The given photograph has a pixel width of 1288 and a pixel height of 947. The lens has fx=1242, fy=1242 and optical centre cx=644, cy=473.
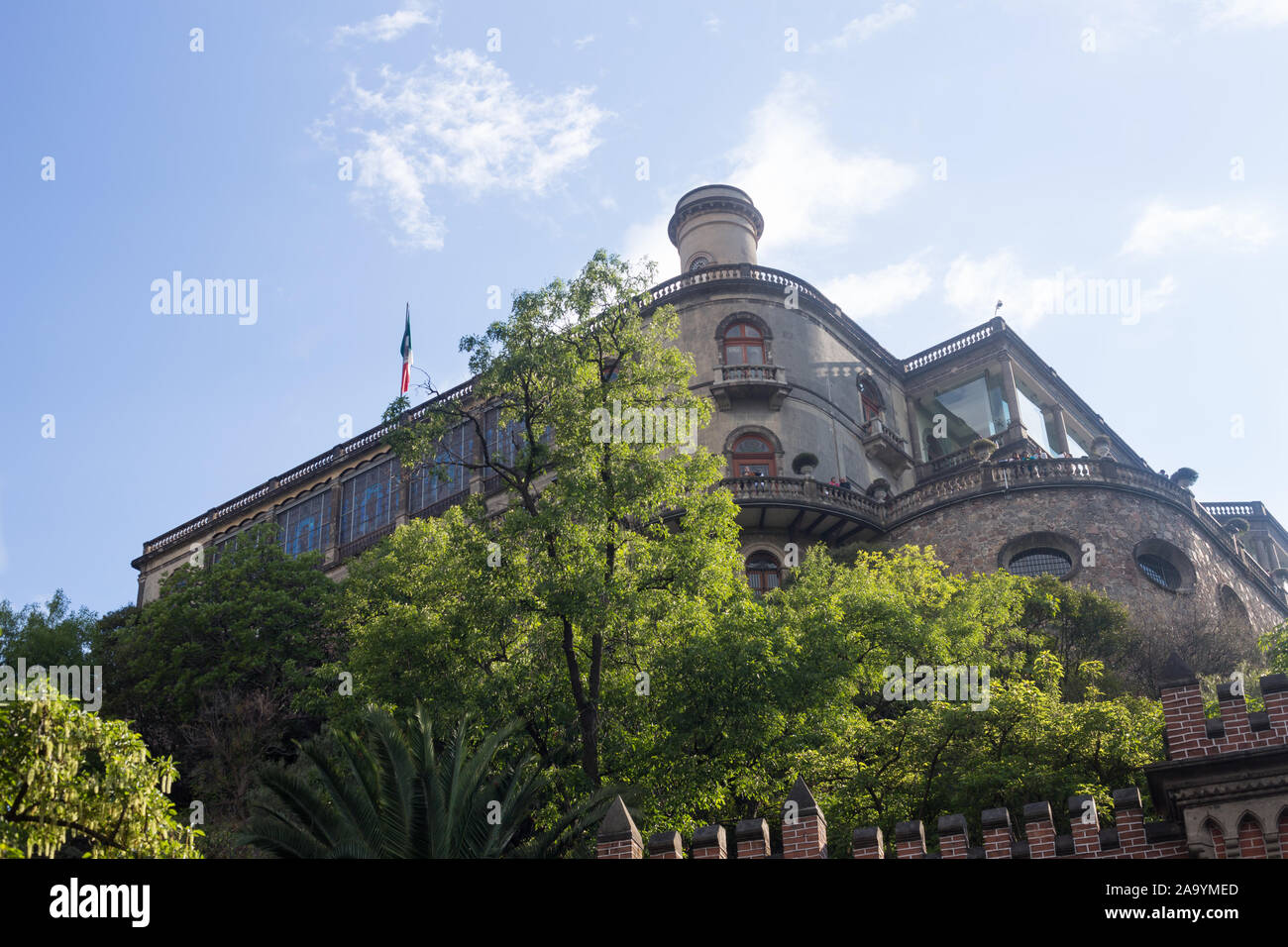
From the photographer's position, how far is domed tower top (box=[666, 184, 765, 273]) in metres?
50.3

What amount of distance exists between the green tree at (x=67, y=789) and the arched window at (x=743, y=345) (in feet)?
103

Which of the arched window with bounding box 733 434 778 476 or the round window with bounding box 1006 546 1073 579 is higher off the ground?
the arched window with bounding box 733 434 778 476

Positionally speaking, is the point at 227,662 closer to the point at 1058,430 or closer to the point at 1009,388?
the point at 1009,388

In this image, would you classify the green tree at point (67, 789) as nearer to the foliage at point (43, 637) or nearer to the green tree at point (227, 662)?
the green tree at point (227, 662)

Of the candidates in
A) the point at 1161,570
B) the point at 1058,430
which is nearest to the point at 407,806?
the point at 1161,570

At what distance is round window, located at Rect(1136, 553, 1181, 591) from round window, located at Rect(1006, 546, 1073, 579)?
2507 mm

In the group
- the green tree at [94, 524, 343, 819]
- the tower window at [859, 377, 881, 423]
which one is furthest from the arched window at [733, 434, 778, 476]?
the green tree at [94, 524, 343, 819]

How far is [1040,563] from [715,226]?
66.3 feet

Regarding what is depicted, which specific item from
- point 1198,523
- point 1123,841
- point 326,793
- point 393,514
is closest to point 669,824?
point 326,793

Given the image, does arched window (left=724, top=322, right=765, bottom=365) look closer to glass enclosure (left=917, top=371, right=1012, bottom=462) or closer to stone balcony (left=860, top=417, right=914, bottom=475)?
stone balcony (left=860, top=417, right=914, bottom=475)

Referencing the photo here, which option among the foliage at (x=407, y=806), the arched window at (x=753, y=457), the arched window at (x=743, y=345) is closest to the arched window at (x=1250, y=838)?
the foliage at (x=407, y=806)
